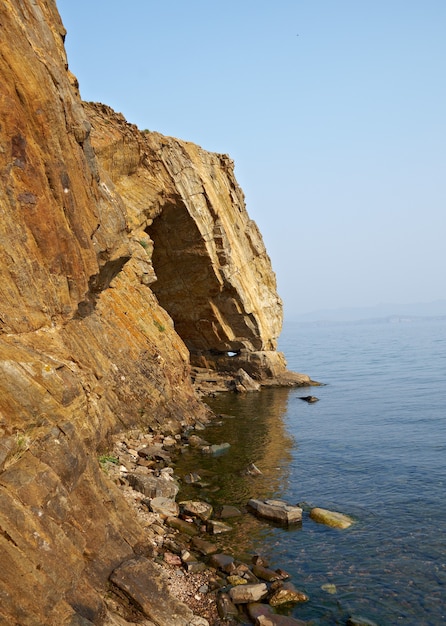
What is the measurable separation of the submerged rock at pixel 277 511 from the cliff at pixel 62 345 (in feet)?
18.7

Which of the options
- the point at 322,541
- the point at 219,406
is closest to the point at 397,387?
the point at 219,406

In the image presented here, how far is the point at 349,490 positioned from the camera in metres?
20.2

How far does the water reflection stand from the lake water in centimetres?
6

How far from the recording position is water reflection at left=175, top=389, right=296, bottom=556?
54.3 ft

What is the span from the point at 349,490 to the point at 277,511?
14.0ft

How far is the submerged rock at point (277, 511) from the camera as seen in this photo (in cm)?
1706

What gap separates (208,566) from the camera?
1402cm

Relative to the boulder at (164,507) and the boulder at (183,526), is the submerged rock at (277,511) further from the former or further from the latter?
the boulder at (164,507)

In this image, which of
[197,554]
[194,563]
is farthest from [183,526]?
[194,563]

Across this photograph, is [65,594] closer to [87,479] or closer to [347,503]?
[87,479]

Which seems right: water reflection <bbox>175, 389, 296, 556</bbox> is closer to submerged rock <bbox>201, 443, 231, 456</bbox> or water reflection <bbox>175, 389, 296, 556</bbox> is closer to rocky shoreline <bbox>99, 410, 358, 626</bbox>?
submerged rock <bbox>201, 443, 231, 456</bbox>

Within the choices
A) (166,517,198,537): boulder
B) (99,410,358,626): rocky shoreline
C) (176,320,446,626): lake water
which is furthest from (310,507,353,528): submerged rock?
(166,517,198,537): boulder

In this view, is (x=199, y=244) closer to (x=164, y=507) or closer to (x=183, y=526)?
(x=164, y=507)

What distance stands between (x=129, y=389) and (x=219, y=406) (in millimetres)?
12177
